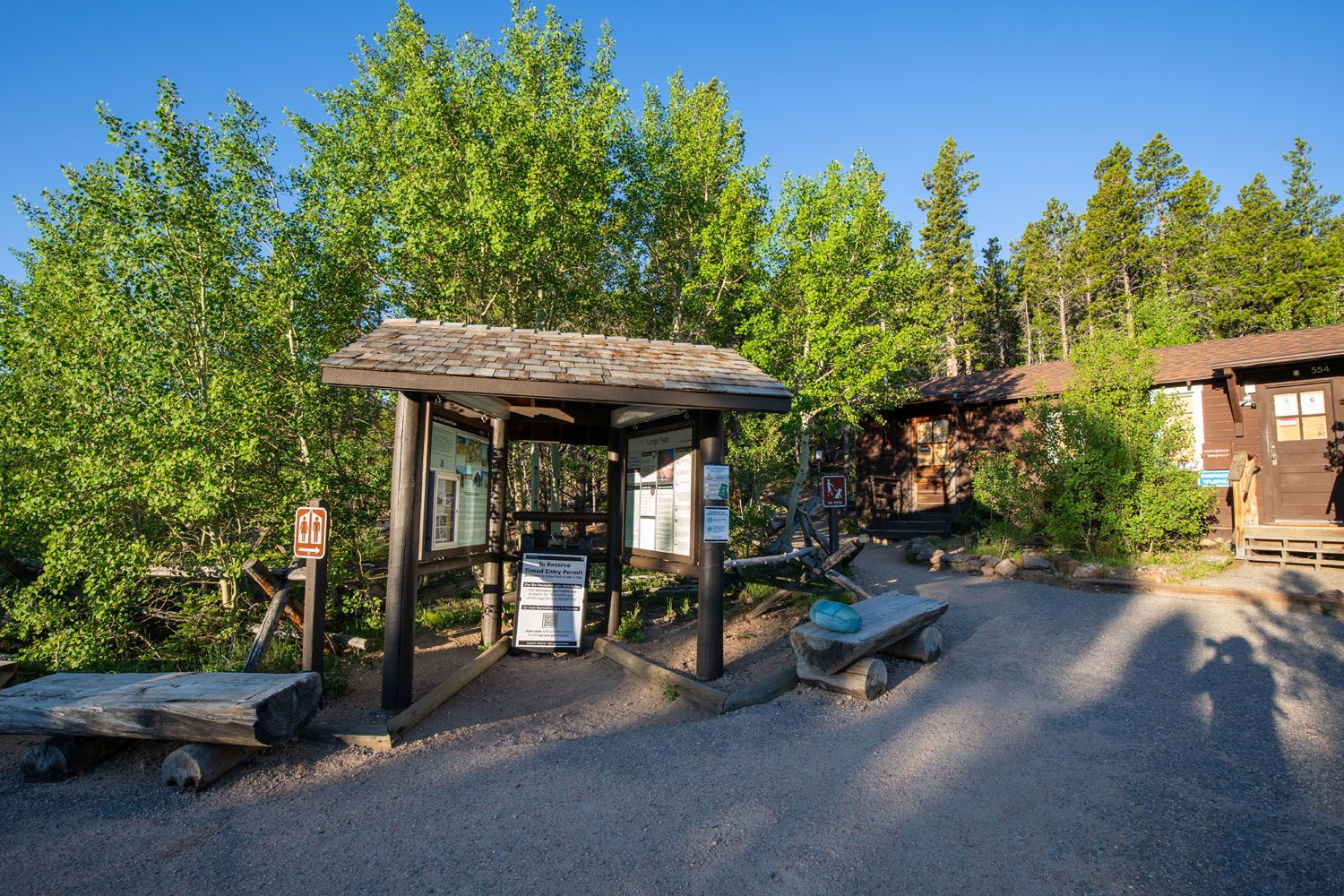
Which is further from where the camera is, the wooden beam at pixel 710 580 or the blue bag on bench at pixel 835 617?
the wooden beam at pixel 710 580

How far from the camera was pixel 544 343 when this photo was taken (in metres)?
6.34

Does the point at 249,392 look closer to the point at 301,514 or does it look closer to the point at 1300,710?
the point at 301,514

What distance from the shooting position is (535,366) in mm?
5465

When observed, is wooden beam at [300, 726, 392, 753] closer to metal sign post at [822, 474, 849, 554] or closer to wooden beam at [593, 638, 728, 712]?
wooden beam at [593, 638, 728, 712]

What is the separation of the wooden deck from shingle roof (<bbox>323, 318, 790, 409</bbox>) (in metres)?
9.69

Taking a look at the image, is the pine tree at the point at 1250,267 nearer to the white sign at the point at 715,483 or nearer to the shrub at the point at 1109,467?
the shrub at the point at 1109,467

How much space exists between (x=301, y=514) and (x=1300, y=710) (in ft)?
26.2

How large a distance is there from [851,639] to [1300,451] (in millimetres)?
12415

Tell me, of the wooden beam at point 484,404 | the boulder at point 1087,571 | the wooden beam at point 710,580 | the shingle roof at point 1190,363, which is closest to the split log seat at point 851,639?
the wooden beam at point 710,580

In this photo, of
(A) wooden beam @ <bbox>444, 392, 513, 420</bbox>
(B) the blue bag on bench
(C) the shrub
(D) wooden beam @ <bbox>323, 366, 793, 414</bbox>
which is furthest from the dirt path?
(C) the shrub

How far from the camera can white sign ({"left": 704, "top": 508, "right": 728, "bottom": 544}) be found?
583cm

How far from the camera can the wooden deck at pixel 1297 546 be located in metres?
9.60

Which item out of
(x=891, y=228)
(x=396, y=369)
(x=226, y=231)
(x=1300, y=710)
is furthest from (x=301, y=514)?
(x=891, y=228)

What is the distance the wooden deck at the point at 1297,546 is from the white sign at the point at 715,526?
1002 cm
